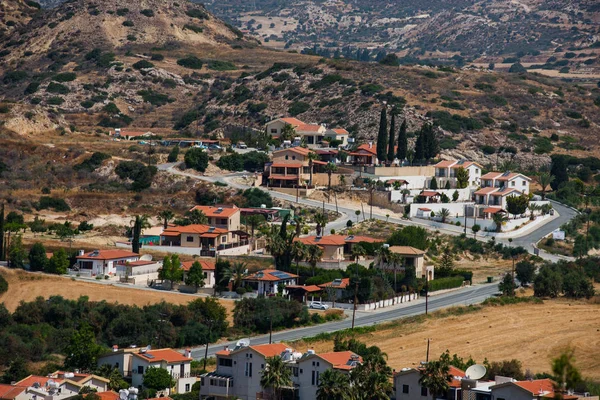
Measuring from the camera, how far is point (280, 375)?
6612cm

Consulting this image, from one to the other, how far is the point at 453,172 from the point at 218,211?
29789mm

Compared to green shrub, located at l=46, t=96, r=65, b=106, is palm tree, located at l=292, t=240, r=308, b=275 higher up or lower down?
lower down

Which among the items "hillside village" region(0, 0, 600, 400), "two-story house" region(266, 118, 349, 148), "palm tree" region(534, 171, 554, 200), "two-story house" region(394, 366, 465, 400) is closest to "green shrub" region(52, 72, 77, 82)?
"hillside village" region(0, 0, 600, 400)

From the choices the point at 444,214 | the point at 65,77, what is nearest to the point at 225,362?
the point at 444,214

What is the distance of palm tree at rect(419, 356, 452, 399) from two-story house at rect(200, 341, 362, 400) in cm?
466

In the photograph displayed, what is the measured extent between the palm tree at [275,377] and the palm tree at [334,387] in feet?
8.97

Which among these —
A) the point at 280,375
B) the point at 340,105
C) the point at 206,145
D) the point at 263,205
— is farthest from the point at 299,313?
the point at 340,105

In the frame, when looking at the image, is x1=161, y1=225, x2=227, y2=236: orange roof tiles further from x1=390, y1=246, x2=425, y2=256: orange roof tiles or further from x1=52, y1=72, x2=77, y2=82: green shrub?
x1=52, y1=72, x2=77, y2=82: green shrub

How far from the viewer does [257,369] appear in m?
68.5

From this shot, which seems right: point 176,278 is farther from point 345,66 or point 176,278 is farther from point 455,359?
point 345,66

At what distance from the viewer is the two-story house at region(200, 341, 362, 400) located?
66.8 metres

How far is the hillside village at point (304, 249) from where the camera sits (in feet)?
229

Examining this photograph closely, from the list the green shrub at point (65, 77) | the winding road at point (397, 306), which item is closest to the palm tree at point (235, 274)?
the winding road at point (397, 306)

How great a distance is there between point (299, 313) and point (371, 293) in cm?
745
